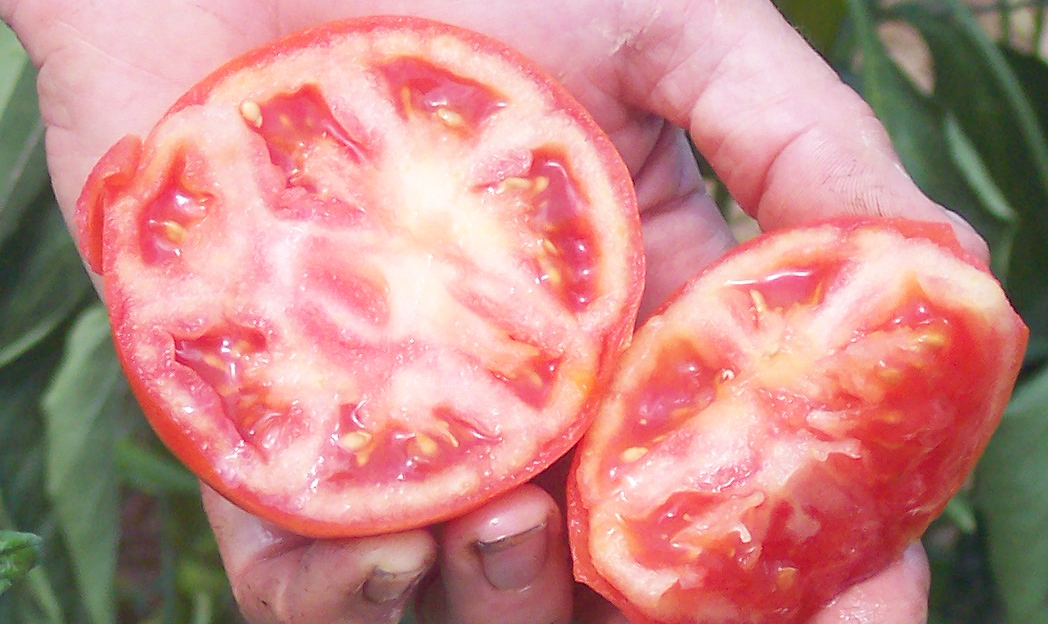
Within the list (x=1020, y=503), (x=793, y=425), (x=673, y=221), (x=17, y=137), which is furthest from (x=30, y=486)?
(x=1020, y=503)

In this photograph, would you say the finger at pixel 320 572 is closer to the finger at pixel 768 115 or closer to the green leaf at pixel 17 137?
the finger at pixel 768 115

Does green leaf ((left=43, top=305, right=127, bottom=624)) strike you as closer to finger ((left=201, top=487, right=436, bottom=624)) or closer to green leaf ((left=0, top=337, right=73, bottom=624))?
green leaf ((left=0, top=337, right=73, bottom=624))

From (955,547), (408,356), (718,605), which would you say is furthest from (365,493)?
(955,547)

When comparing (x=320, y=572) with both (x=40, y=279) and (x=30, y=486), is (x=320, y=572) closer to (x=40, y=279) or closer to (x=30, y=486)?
(x=30, y=486)

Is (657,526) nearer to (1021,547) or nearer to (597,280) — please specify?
(597,280)

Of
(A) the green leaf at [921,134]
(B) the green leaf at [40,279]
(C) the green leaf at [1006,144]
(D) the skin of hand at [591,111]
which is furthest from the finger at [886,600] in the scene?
(B) the green leaf at [40,279]

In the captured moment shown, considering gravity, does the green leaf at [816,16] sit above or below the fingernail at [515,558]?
above

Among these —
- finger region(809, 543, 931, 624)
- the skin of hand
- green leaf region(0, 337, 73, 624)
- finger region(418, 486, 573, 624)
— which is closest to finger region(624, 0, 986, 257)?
the skin of hand

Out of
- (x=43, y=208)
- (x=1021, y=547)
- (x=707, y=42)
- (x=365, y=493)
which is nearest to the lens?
(x=365, y=493)
